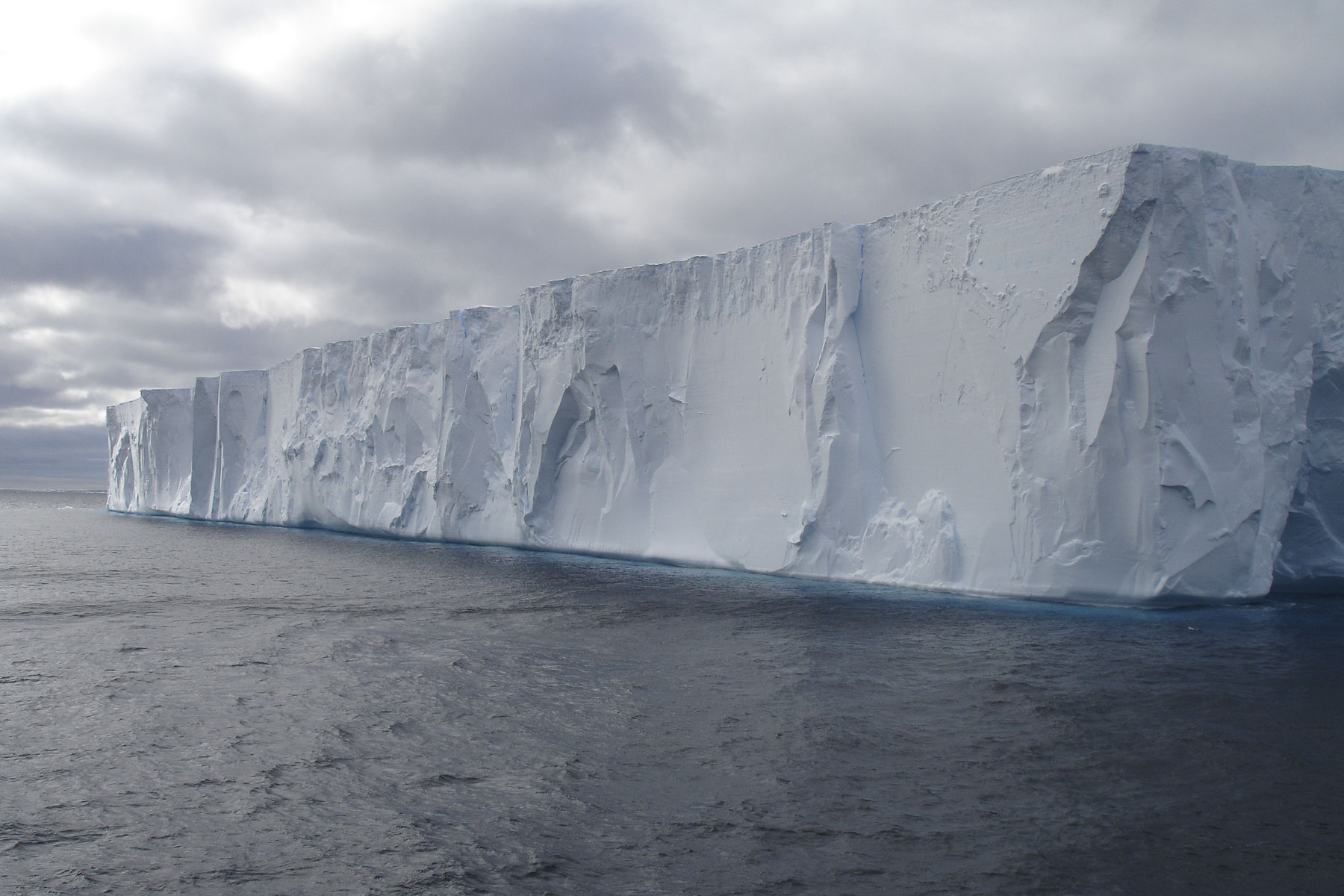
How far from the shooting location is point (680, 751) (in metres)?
5.41

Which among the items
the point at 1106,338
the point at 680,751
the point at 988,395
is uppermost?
the point at 1106,338

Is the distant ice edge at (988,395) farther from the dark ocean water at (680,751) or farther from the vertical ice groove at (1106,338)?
the dark ocean water at (680,751)

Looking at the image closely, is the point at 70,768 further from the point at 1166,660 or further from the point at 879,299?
the point at 879,299

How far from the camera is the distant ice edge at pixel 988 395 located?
31.9 feet

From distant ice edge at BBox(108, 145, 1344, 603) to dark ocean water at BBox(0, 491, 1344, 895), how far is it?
1.04 metres

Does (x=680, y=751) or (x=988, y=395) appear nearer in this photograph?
(x=680, y=751)

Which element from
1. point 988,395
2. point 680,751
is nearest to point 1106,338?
point 988,395

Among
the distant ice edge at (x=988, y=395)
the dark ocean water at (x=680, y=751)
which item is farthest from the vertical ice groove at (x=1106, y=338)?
the dark ocean water at (x=680, y=751)

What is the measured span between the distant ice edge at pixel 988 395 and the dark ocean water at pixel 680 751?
104 centimetres

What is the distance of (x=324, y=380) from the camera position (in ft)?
80.0

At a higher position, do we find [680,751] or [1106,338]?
[1106,338]

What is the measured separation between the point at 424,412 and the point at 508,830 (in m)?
17.7

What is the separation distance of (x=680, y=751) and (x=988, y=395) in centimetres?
714

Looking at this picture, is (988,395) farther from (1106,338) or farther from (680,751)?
(680,751)
